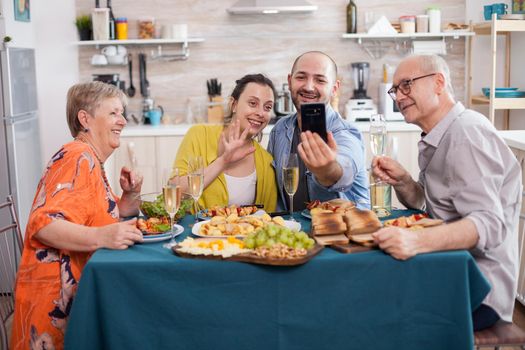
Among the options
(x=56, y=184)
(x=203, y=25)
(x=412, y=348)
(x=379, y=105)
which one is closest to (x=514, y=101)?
(x=379, y=105)

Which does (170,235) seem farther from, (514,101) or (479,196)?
(514,101)

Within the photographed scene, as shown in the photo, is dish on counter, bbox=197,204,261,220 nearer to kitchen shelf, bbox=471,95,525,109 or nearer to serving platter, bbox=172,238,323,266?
serving platter, bbox=172,238,323,266

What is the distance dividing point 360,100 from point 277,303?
381 centimetres

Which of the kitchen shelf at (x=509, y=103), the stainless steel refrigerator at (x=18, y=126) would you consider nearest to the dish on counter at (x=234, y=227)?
the stainless steel refrigerator at (x=18, y=126)

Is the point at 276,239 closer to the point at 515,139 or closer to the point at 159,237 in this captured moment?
the point at 159,237

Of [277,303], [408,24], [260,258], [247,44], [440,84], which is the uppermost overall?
[408,24]

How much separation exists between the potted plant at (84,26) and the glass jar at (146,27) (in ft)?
1.38

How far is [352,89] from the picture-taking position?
5910mm

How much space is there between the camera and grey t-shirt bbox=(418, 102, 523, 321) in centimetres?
210

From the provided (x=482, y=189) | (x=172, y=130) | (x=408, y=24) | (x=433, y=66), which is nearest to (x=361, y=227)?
(x=482, y=189)

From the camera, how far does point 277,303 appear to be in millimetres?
1997

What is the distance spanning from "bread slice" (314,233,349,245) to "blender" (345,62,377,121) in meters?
3.49

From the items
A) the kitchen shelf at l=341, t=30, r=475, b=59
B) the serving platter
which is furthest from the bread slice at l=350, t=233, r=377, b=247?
the kitchen shelf at l=341, t=30, r=475, b=59

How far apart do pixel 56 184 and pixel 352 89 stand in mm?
4066
